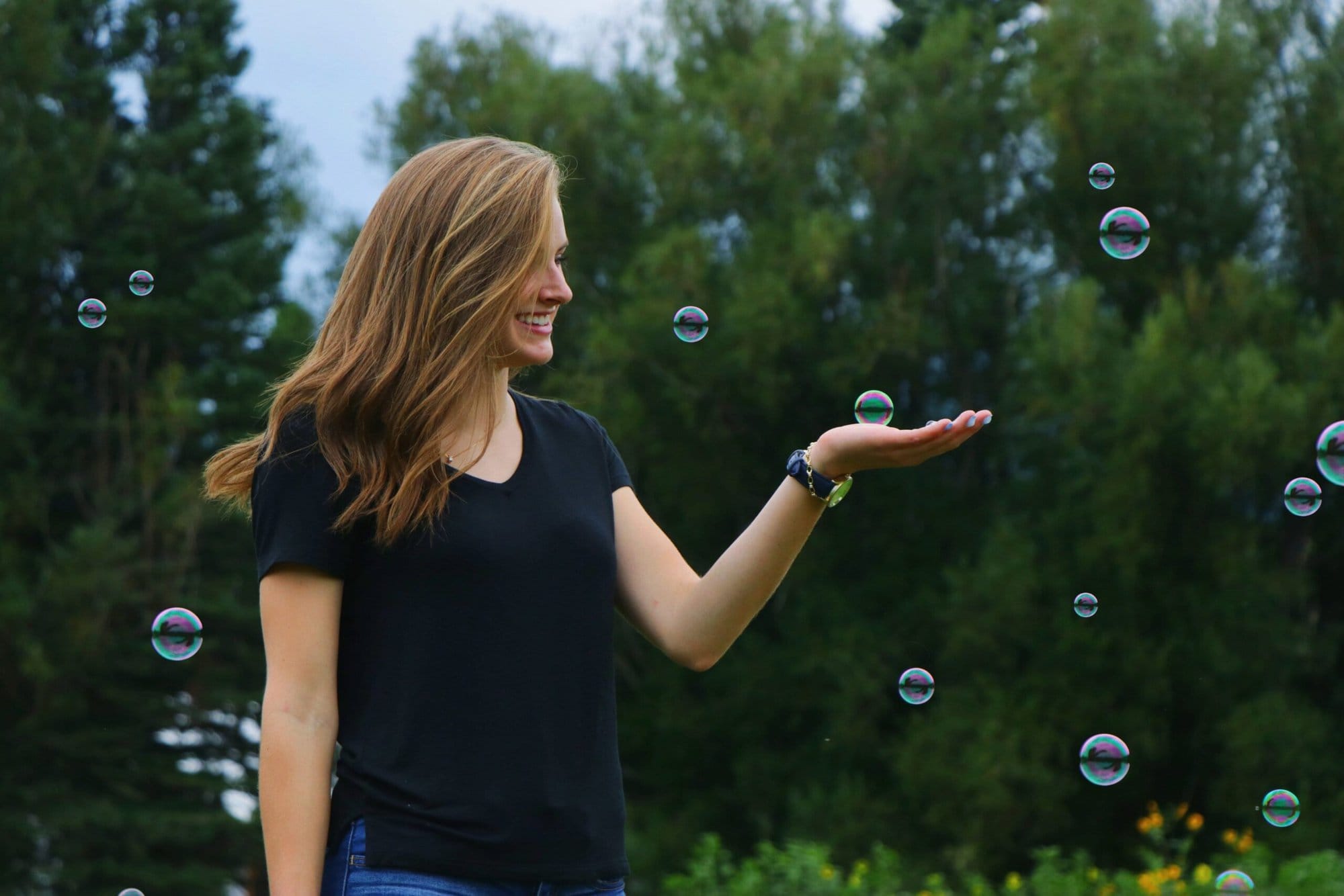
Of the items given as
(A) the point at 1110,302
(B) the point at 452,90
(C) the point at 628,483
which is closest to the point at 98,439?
(B) the point at 452,90

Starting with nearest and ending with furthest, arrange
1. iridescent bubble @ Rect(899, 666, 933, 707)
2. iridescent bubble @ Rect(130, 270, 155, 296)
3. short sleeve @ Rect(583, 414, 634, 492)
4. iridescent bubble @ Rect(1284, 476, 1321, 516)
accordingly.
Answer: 1. short sleeve @ Rect(583, 414, 634, 492)
2. iridescent bubble @ Rect(899, 666, 933, 707)
3. iridescent bubble @ Rect(130, 270, 155, 296)
4. iridescent bubble @ Rect(1284, 476, 1321, 516)

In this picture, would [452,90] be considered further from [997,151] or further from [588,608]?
[588,608]

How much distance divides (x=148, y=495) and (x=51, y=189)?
3.50 m

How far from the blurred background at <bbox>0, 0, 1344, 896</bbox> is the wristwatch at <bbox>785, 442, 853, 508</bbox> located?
43.0ft

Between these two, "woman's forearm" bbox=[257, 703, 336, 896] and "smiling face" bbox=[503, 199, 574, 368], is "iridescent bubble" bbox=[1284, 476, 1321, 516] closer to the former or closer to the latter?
"smiling face" bbox=[503, 199, 574, 368]

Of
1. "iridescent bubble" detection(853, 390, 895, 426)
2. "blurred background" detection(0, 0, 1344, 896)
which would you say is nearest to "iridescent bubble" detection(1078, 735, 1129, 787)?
"iridescent bubble" detection(853, 390, 895, 426)

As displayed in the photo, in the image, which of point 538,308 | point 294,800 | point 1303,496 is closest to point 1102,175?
point 1303,496

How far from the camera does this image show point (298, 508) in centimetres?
182

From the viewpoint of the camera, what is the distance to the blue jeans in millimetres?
1761

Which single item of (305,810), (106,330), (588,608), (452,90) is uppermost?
(452,90)

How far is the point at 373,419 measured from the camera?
6.22 feet

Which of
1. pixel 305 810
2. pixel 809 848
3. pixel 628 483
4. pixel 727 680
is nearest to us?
pixel 305 810

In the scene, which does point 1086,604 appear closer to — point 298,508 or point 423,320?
point 423,320

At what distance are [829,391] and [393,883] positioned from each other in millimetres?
15904
